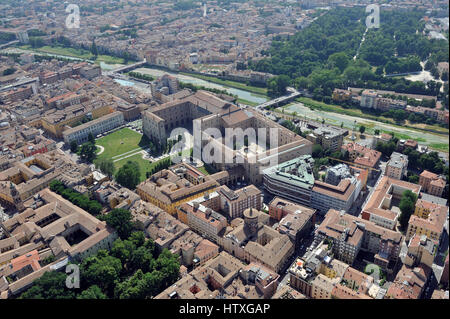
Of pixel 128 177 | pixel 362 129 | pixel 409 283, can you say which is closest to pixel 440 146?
pixel 362 129

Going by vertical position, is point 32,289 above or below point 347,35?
below

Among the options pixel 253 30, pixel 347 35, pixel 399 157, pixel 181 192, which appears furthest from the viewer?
pixel 253 30


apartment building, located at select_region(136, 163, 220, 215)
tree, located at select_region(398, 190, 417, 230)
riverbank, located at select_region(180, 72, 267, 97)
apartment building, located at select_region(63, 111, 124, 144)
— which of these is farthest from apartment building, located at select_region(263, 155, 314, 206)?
riverbank, located at select_region(180, 72, 267, 97)

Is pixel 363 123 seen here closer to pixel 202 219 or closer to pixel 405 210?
pixel 405 210

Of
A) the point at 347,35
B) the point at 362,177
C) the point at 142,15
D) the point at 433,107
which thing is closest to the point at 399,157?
the point at 362,177

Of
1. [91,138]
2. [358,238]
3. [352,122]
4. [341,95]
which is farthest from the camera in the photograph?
[341,95]

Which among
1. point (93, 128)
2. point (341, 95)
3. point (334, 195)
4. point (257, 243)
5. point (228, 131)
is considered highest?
point (341, 95)

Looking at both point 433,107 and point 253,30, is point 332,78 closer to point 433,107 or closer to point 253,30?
point 433,107
